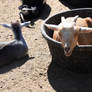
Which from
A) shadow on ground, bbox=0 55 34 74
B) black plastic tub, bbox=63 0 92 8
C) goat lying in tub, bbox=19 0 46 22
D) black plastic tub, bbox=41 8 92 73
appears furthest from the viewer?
black plastic tub, bbox=63 0 92 8

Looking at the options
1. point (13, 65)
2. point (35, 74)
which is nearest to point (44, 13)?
point (13, 65)

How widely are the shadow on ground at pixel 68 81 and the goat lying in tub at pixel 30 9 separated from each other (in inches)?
70.9

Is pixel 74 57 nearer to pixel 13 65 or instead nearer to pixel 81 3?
pixel 13 65

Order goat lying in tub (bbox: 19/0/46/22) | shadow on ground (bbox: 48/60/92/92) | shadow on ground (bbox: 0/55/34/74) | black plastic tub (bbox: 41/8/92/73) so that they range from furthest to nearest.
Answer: goat lying in tub (bbox: 19/0/46/22), shadow on ground (bbox: 0/55/34/74), shadow on ground (bbox: 48/60/92/92), black plastic tub (bbox: 41/8/92/73)

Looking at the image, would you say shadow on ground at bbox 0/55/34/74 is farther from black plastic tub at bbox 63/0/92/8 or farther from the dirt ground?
black plastic tub at bbox 63/0/92/8

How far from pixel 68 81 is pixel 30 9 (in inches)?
86.8

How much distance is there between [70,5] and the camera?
5.64m

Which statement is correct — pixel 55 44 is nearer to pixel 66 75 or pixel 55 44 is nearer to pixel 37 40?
pixel 66 75

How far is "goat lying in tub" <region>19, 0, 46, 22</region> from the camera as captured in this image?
5.26 m

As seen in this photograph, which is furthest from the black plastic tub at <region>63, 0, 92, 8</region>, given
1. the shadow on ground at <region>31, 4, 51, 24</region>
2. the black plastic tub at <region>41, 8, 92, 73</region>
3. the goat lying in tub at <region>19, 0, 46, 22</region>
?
the black plastic tub at <region>41, 8, 92, 73</region>

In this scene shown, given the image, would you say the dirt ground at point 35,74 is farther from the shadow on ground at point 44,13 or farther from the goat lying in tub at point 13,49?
the shadow on ground at point 44,13

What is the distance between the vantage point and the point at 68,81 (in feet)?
11.6

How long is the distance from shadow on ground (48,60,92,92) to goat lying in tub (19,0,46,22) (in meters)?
1.80

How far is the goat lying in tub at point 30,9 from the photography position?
5.26m
